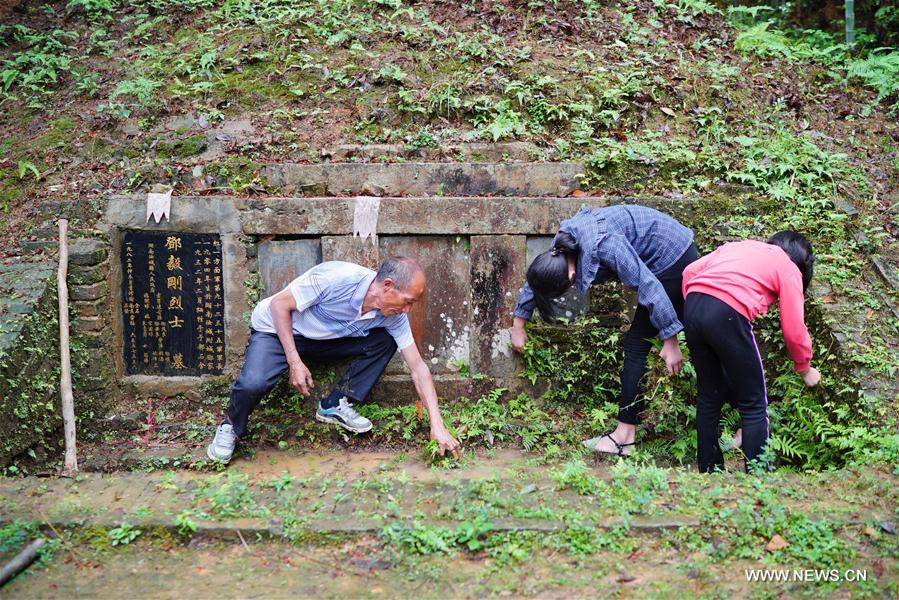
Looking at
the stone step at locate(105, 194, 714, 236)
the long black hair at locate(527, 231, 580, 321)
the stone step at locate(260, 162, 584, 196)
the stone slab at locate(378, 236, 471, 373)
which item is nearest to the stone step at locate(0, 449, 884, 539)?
the long black hair at locate(527, 231, 580, 321)

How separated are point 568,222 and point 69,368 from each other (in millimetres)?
3856

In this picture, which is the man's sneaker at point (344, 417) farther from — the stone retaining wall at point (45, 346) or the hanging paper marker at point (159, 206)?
the hanging paper marker at point (159, 206)

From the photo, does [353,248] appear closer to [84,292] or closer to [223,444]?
[223,444]

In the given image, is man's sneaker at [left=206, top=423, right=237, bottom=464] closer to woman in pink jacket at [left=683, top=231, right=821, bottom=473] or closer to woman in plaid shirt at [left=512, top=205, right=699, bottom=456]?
woman in plaid shirt at [left=512, top=205, right=699, bottom=456]

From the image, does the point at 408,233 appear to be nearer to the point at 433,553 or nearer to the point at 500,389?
the point at 500,389

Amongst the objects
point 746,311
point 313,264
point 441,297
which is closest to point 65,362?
point 313,264

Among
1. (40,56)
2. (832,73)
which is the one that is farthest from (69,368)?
(832,73)

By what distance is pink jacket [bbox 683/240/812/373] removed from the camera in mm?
3963

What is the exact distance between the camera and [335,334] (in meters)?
4.96

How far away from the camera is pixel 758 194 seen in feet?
18.8

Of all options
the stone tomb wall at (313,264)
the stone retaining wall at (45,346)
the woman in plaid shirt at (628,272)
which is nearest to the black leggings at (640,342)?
the woman in plaid shirt at (628,272)

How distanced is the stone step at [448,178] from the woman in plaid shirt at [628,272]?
1407 mm

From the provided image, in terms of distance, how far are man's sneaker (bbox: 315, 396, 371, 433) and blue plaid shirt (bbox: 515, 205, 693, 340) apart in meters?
2.04

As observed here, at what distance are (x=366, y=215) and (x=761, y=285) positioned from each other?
9.77ft
